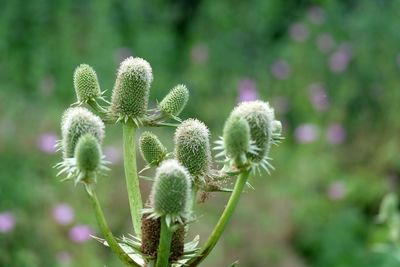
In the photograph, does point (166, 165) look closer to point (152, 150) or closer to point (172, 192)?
point (172, 192)

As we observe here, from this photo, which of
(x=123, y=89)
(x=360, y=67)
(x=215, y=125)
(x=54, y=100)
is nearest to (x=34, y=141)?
(x=54, y=100)

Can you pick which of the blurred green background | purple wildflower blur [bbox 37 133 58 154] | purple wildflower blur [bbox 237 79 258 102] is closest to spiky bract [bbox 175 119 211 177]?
the blurred green background

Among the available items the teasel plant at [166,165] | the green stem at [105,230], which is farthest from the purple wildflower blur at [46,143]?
the green stem at [105,230]

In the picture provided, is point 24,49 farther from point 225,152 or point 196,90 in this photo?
point 225,152

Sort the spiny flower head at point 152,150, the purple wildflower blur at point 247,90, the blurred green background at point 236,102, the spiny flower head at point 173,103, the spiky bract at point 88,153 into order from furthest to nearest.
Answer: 1. the purple wildflower blur at point 247,90
2. the blurred green background at point 236,102
3. the spiny flower head at point 173,103
4. the spiny flower head at point 152,150
5. the spiky bract at point 88,153

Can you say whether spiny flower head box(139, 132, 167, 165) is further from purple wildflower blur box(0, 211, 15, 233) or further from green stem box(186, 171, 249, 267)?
purple wildflower blur box(0, 211, 15, 233)

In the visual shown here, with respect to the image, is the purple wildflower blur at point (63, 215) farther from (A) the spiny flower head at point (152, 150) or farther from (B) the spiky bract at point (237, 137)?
(B) the spiky bract at point (237, 137)

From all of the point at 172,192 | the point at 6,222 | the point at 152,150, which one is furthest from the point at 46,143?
the point at 172,192
